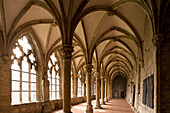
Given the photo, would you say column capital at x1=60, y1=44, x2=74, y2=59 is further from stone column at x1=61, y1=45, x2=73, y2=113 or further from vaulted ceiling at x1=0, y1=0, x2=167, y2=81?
vaulted ceiling at x1=0, y1=0, x2=167, y2=81

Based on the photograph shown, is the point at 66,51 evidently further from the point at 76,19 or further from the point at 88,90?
the point at 88,90

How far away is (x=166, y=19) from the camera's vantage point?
727 centimetres

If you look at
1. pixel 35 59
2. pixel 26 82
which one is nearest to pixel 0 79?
pixel 26 82

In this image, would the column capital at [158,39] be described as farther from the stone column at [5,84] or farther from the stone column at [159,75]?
the stone column at [5,84]

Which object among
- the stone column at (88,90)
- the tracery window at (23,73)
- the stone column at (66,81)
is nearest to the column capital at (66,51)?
the stone column at (66,81)

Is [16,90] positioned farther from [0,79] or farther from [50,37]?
[50,37]

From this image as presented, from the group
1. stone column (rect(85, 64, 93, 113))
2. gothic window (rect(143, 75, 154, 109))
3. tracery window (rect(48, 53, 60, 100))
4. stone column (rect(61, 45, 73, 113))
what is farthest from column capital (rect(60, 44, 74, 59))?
tracery window (rect(48, 53, 60, 100))

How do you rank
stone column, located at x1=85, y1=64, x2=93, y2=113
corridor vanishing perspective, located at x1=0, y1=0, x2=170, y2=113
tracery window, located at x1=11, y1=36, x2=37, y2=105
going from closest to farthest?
corridor vanishing perspective, located at x1=0, y1=0, x2=170, y2=113 → tracery window, located at x1=11, y1=36, x2=37, y2=105 → stone column, located at x1=85, y1=64, x2=93, y2=113

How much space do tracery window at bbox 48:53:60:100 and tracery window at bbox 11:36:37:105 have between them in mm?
2765

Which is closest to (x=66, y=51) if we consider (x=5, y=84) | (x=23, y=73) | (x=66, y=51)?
(x=66, y=51)

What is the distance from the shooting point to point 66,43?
870 cm

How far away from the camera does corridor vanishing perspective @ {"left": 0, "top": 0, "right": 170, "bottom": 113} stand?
7.22m

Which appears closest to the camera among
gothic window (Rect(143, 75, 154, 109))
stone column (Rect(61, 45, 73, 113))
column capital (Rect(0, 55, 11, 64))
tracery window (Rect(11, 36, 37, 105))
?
gothic window (Rect(143, 75, 154, 109))

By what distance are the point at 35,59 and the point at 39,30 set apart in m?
2.55
